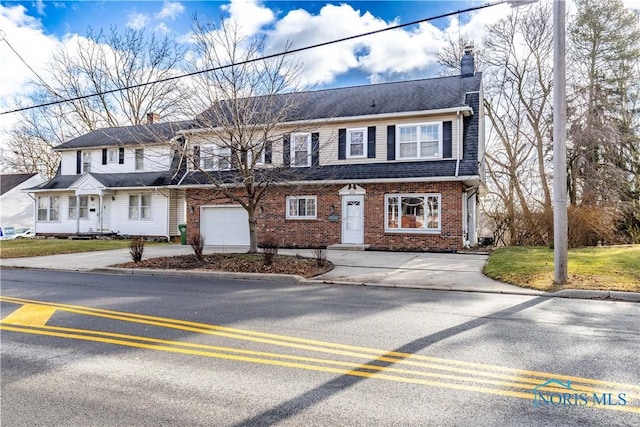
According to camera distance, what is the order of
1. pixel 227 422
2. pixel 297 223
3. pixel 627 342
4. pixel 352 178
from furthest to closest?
pixel 297 223
pixel 352 178
pixel 627 342
pixel 227 422

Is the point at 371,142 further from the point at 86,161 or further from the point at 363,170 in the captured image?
the point at 86,161

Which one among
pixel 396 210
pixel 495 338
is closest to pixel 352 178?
pixel 396 210

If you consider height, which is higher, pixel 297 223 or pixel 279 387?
pixel 297 223

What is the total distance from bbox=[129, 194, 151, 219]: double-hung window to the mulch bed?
12143 millimetres

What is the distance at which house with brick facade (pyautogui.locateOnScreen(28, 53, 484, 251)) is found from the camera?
15.5 m

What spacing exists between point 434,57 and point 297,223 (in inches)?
768

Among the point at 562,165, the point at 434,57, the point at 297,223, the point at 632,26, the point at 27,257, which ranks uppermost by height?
the point at 434,57

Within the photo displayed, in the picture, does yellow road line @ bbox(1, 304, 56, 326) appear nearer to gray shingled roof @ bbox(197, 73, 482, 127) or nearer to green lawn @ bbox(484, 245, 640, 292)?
green lawn @ bbox(484, 245, 640, 292)

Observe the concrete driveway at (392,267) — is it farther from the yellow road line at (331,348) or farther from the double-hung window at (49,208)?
the double-hung window at (49,208)

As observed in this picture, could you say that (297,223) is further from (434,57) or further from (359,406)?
(434,57)

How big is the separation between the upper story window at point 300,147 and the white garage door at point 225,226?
13.8ft

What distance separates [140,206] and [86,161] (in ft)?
20.5

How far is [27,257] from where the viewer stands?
15.5 metres

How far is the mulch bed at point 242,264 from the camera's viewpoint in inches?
424
